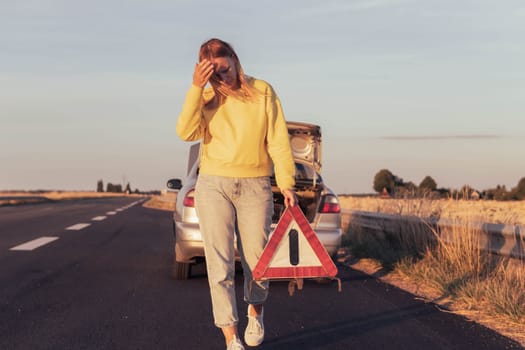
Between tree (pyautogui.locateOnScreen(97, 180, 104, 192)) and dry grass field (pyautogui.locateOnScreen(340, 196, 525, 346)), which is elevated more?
tree (pyautogui.locateOnScreen(97, 180, 104, 192))

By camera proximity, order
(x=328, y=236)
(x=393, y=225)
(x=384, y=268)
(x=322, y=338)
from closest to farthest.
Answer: (x=322, y=338) < (x=328, y=236) < (x=384, y=268) < (x=393, y=225)

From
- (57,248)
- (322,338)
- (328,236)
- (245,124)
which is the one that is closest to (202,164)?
(245,124)

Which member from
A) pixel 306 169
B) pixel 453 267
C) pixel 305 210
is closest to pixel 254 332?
pixel 305 210

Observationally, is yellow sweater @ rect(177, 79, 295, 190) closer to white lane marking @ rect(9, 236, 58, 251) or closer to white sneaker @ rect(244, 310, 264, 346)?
white sneaker @ rect(244, 310, 264, 346)

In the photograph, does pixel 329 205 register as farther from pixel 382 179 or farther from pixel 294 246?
pixel 382 179

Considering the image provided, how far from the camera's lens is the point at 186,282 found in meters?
8.31

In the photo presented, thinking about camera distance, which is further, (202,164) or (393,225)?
(393,225)

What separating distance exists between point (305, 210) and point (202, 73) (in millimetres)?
4808

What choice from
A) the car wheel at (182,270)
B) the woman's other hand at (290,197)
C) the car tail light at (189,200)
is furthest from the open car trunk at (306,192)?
the woman's other hand at (290,197)

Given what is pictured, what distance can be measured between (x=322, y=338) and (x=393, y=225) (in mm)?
6052

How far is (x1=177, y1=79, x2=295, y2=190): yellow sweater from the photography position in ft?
14.8

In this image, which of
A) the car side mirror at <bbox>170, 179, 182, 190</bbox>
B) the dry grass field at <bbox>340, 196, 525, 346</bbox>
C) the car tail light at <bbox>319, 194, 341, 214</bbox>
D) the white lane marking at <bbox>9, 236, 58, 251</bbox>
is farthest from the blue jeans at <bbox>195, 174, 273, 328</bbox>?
the white lane marking at <bbox>9, 236, 58, 251</bbox>

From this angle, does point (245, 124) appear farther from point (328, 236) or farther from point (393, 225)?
point (393, 225)

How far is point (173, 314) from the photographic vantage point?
6230 millimetres
